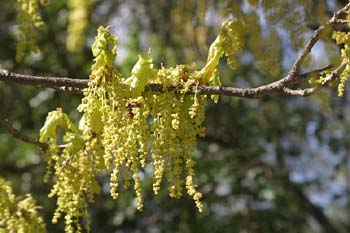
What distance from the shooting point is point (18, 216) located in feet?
9.00

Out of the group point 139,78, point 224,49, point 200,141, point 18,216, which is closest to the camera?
point 139,78

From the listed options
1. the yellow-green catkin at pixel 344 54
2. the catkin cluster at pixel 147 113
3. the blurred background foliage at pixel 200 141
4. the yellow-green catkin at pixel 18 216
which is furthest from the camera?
the blurred background foliage at pixel 200 141

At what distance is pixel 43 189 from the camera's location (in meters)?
5.37

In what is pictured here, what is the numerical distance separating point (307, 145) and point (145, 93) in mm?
4419

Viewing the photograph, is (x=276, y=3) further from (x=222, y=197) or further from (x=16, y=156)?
(x=16, y=156)

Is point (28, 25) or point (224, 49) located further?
point (28, 25)

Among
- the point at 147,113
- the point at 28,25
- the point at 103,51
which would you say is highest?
the point at 28,25

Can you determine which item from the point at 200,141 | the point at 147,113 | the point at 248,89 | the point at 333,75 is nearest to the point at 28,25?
the point at 147,113

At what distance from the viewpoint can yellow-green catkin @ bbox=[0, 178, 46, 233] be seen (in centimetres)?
270

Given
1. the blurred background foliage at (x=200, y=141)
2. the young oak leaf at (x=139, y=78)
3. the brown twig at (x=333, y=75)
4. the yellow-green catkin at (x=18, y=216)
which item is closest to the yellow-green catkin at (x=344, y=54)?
the brown twig at (x=333, y=75)

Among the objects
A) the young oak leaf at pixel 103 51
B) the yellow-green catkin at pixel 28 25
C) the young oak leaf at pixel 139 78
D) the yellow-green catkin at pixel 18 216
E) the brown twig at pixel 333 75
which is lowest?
the yellow-green catkin at pixel 18 216

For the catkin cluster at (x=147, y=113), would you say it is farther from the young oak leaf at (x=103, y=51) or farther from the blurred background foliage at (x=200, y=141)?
the blurred background foliage at (x=200, y=141)

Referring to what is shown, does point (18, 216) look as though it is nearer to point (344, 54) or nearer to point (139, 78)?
point (139, 78)

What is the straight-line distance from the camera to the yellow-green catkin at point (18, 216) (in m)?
2.70
